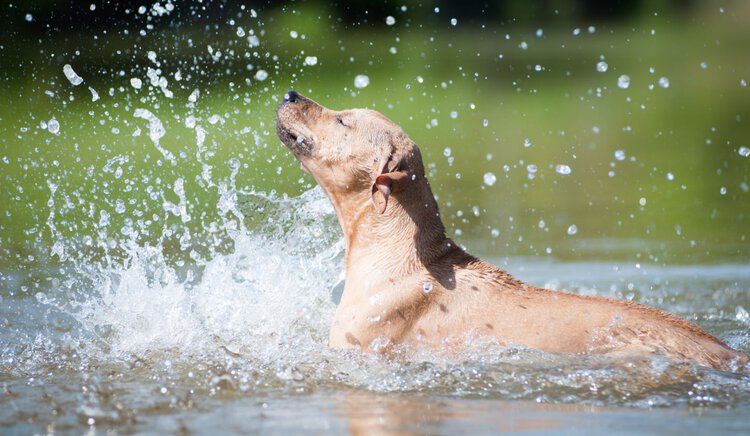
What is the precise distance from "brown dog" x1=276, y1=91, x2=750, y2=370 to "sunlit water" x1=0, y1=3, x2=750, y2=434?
136 millimetres

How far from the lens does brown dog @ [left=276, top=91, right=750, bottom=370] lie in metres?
5.79

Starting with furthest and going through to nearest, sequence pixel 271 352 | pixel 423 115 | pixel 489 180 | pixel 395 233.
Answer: pixel 423 115
pixel 489 180
pixel 395 233
pixel 271 352

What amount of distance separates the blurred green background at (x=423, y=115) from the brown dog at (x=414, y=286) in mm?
1474

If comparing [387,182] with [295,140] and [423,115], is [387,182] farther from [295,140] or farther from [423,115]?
[423,115]

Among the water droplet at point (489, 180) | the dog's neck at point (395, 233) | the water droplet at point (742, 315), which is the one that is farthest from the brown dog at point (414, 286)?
the water droplet at point (489, 180)

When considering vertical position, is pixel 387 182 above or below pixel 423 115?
below

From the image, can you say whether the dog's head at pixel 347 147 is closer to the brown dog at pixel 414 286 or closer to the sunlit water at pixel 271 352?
the brown dog at pixel 414 286

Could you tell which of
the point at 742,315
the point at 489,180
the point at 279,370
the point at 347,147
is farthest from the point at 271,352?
the point at 489,180

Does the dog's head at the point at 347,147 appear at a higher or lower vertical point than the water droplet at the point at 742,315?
higher

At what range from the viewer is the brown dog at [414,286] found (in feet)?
19.0

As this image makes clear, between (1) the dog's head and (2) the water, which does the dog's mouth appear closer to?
(1) the dog's head

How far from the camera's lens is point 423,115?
814 inches

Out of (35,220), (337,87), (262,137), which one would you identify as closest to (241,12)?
(337,87)

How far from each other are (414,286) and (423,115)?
48.3 ft
